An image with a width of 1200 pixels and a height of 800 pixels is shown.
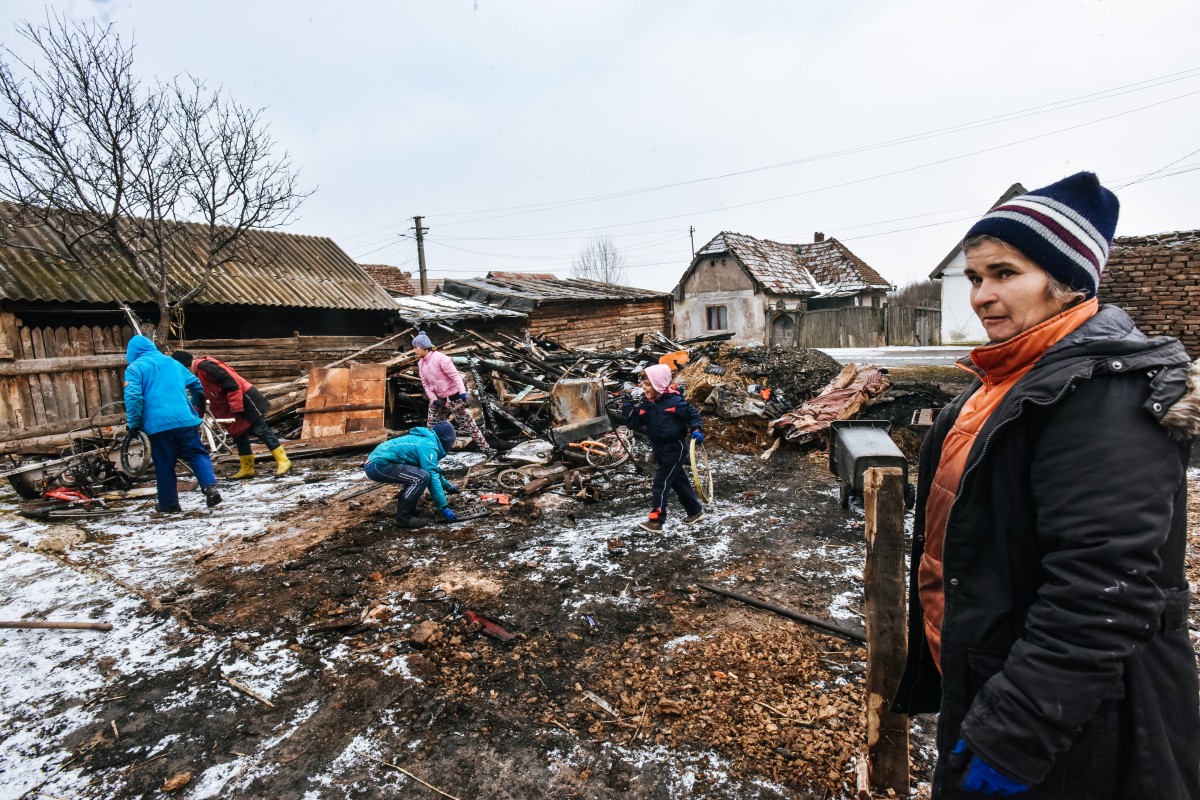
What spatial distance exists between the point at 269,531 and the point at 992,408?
6703 mm

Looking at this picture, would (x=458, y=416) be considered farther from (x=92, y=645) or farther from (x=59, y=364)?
(x=59, y=364)

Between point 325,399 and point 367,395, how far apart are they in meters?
0.82

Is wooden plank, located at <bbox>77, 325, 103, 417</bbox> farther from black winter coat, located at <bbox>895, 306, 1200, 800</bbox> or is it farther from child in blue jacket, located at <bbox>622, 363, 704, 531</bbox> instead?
black winter coat, located at <bbox>895, 306, 1200, 800</bbox>

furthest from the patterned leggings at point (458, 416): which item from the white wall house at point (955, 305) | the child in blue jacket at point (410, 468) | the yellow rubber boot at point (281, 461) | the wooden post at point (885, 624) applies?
the white wall house at point (955, 305)

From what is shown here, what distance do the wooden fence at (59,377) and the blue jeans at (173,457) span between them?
12.2ft

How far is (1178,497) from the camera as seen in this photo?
Answer: 1.23m

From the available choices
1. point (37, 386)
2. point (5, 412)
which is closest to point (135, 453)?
point (5, 412)

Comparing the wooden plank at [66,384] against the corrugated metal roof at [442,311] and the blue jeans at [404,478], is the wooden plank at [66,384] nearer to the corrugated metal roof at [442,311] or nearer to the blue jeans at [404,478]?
the corrugated metal roof at [442,311]

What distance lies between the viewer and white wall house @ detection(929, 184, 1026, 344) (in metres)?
27.9

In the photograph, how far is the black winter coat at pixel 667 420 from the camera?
19.3ft

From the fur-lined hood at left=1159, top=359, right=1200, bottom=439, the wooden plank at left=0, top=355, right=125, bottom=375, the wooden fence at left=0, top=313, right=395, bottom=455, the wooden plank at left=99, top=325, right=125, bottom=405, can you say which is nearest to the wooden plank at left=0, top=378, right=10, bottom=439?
the wooden fence at left=0, top=313, right=395, bottom=455

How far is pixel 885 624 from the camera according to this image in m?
2.48

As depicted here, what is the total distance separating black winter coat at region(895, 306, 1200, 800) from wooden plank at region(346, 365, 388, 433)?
1053cm

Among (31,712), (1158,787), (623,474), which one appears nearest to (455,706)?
(31,712)
